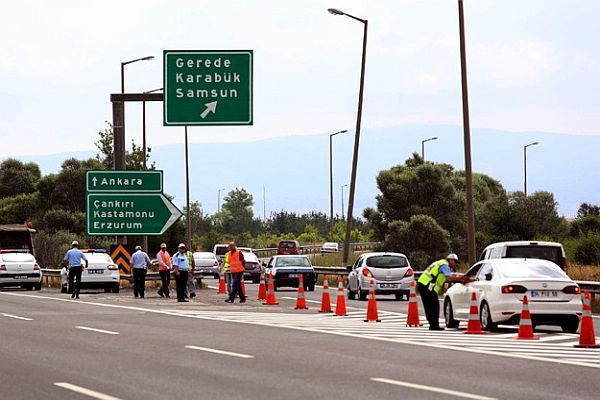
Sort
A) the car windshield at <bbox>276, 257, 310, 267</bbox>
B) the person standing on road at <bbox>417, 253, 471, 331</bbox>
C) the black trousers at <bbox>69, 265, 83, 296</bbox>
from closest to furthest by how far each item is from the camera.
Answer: the person standing on road at <bbox>417, 253, 471, 331</bbox>, the black trousers at <bbox>69, 265, 83, 296</bbox>, the car windshield at <bbox>276, 257, 310, 267</bbox>

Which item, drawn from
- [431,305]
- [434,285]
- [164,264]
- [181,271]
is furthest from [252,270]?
[431,305]

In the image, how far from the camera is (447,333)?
992 inches

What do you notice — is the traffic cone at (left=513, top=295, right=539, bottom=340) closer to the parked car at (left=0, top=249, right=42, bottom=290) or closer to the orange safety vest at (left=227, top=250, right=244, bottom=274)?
the orange safety vest at (left=227, top=250, right=244, bottom=274)

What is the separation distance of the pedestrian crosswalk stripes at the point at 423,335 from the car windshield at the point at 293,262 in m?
18.4

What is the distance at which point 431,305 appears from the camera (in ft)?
86.9

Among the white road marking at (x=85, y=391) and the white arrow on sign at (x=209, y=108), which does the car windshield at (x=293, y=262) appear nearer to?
the white arrow on sign at (x=209, y=108)

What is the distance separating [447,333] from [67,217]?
8250 centimetres

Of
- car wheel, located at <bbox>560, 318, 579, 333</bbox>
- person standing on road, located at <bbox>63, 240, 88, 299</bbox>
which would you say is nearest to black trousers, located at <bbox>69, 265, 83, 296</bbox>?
person standing on road, located at <bbox>63, 240, 88, 299</bbox>

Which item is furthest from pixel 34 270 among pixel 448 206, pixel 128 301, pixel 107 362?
pixel 448 206

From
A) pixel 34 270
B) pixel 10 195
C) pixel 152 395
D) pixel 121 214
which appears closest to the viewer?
pixel 152 395

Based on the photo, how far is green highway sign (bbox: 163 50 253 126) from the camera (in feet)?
131

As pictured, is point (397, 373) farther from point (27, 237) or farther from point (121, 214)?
point (27, 237)

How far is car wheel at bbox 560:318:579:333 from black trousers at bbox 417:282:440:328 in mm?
2413

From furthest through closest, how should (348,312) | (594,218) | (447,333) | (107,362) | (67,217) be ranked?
(67,217) < (594,218) < (348,312) < (447,333) < (107,362)
